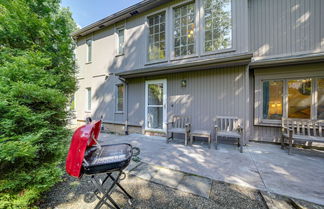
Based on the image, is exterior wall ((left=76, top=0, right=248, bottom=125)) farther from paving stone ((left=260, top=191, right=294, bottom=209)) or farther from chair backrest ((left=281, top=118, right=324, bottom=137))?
paving stone ((left=260, top=191, right=294, bottom=209))

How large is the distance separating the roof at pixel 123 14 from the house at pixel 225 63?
4 centimetres

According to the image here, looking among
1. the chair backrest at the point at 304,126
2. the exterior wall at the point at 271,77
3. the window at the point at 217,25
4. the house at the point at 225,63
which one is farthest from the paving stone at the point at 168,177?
the window at the point at 217,25

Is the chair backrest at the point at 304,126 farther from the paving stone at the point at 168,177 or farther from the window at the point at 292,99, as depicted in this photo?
the paving stone at the point at 168,177

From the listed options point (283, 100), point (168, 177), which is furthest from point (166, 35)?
point (168, 177)

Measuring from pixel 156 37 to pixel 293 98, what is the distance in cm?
545

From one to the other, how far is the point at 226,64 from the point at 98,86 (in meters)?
6.43

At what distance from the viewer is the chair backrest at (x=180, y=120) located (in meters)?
4.61

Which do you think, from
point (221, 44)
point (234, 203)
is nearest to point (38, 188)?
point (234, 203)

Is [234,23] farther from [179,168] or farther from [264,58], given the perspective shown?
[179,168]

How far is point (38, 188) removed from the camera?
1529 millimetres

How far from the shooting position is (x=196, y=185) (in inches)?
81.2

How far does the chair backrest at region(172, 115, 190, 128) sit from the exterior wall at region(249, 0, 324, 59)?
3.26 m

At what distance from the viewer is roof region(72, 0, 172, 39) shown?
5207 millimetres

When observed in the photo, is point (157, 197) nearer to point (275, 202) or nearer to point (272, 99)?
point (275, 202)
